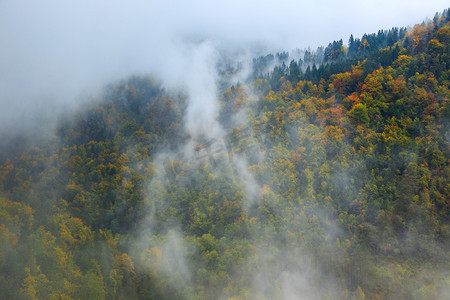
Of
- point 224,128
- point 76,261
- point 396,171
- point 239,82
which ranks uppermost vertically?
point 239,82

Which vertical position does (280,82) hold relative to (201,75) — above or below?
below

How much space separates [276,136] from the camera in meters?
63.0

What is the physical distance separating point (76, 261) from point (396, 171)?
56.2m

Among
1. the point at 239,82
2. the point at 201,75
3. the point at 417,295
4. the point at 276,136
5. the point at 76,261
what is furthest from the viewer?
the point at 201,75

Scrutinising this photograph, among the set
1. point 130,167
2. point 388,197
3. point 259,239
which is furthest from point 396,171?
point 130,167

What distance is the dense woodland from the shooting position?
42.5 meters

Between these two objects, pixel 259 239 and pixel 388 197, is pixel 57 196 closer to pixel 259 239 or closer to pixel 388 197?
pixel 259 239

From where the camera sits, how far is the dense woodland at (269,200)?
140 ft

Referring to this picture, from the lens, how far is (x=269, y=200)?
5656 centimetres

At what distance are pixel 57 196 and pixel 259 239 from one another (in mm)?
40474

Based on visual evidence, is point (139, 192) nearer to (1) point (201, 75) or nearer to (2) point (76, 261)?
(2) point (76, 261)

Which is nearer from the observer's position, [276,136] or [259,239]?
[259,239]

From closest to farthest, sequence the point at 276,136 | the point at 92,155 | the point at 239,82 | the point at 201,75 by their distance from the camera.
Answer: the point at 276,136 → the point at 92,155 → the point at 239,82 → the point at 201,75

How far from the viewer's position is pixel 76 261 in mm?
42406
